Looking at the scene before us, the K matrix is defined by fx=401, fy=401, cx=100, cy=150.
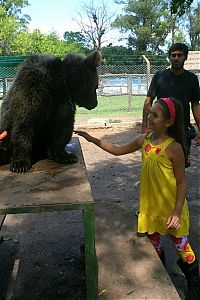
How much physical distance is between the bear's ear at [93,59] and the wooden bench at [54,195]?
2.74 feet

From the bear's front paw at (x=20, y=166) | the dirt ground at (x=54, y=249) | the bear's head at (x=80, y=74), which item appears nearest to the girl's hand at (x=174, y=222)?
the dirt ground at (x=54, y=249)

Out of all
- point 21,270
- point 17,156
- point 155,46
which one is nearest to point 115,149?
point 17,156

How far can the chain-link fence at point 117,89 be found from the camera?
40.8 ft

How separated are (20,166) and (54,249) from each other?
55.2 inches

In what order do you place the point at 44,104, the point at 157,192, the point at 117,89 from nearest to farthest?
the point at 157,192
the point at 44,104
the point at 117,89

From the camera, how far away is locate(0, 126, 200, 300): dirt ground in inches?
126

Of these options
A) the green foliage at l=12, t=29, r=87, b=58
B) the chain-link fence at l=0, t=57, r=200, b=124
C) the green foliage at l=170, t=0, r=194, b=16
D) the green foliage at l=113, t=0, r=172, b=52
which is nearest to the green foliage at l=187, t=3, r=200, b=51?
the green foliage at l=113, t=0, r=172, b=52

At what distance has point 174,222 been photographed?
2596 millimetres

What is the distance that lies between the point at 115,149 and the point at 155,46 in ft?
158

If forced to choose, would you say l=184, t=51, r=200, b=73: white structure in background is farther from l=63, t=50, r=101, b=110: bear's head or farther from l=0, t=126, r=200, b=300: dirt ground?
l=63, t=50, r=101, b=110: bear's head

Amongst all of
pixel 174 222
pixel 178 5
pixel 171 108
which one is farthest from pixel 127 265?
pixel 178 5

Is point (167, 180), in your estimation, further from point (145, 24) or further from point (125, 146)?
point (145, 24)

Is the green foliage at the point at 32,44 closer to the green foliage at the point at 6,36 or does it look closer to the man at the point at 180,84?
the green foliage at the point at 6,36

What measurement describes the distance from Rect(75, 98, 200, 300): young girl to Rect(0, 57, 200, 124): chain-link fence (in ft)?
28.8
